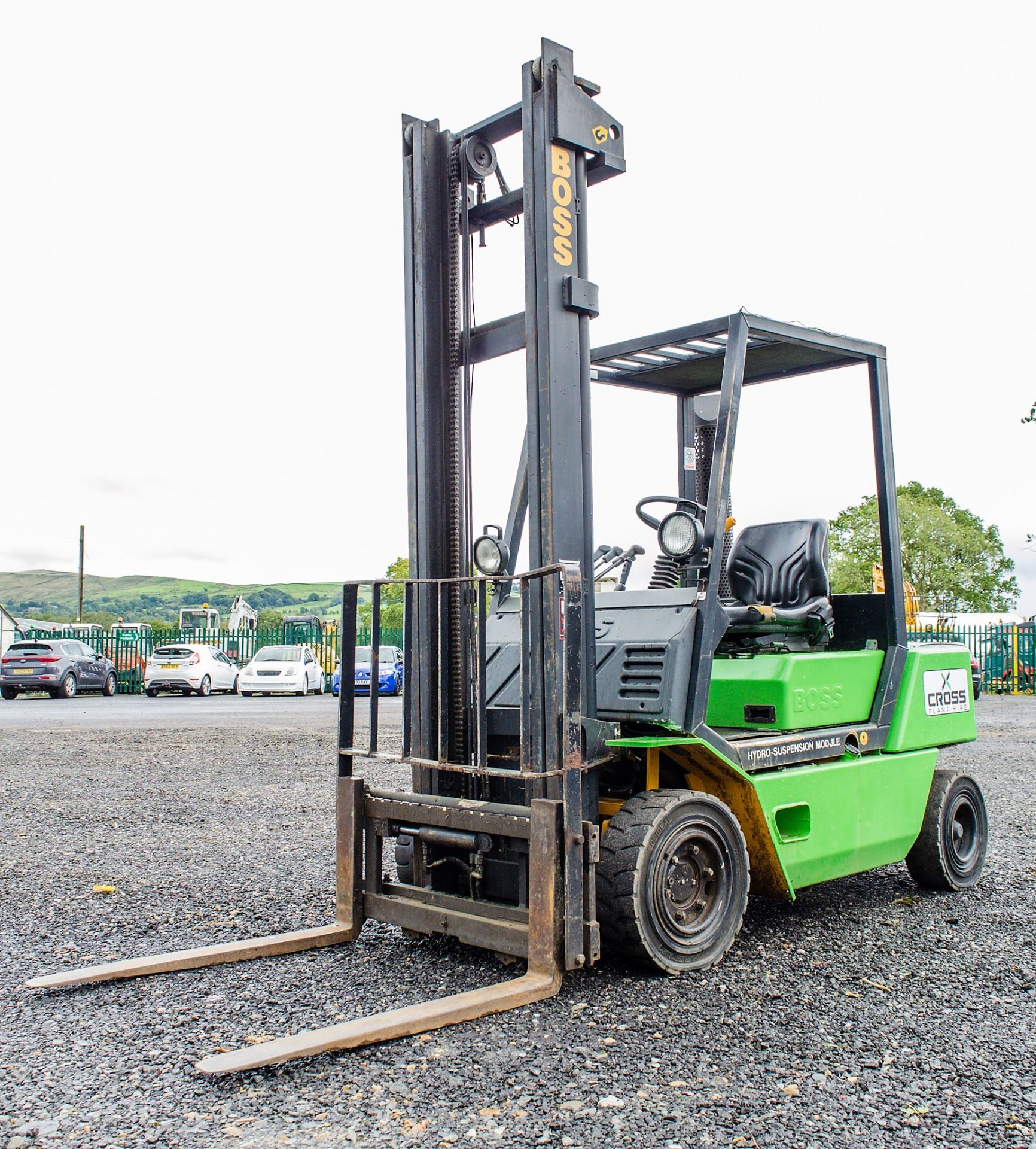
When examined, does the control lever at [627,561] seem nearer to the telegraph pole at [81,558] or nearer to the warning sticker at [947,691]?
the warning sticker at [947,691]

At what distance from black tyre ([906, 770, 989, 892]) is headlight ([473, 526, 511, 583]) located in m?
3.02

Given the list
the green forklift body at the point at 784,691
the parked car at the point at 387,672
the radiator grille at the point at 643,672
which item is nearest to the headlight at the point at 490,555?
the radiator grille at the point at 643,672

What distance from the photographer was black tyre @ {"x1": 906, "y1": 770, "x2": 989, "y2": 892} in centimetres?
636

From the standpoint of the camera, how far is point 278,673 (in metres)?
30.8

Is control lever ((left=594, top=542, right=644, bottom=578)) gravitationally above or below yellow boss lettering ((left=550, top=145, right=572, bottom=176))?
below

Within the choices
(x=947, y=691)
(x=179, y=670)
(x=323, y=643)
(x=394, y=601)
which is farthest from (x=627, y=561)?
(x=394, y=601)

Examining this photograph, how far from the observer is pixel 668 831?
15.1 feet

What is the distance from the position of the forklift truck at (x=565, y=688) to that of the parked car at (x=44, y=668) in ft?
83.1

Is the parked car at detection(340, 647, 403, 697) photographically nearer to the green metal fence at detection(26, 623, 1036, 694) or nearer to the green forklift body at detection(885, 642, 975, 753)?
the green metal fence at detection(26, 623, 1036, 694)

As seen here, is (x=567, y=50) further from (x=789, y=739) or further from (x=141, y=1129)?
(x=141, y=1129)

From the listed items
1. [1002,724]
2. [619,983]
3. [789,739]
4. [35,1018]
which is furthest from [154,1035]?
[1002,724]

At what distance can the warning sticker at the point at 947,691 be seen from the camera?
21.4 ft

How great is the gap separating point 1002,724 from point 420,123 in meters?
17.1

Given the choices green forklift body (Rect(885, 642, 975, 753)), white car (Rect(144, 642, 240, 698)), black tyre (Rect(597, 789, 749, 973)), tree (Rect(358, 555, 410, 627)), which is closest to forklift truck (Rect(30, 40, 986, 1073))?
black tyre (Rect(597, 789, 749, 973))
